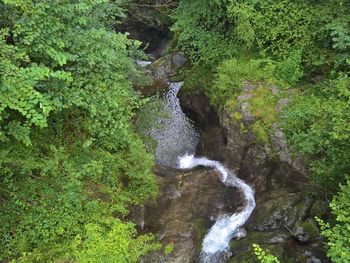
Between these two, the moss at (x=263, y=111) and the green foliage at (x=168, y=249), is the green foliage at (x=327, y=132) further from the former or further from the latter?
the green foliage at (x=168, y=249)

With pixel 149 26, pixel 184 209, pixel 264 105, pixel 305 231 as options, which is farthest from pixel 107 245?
pixel 149 26

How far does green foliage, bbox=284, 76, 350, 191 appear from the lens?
785cm

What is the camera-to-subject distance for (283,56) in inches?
496

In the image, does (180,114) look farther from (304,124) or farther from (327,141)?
(327,141)

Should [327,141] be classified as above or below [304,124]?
above

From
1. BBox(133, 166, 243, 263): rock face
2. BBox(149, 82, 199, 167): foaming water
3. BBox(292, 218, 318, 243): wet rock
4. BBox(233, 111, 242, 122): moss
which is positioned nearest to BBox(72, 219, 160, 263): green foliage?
BBox(133, 166, 243, 263): rock face

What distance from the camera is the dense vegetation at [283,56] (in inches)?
374

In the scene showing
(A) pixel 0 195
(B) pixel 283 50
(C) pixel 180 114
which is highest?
(B) pixel 283 50

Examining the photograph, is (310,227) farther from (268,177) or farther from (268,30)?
(268,30)

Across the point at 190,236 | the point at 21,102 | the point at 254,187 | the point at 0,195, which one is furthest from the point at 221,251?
the point at 21,102

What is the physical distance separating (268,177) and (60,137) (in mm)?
6007

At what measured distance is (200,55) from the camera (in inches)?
562

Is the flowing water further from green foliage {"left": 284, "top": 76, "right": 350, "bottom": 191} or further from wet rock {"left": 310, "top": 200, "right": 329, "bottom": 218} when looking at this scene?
green foliage {"left": 284, "top": 76, "right": 350, "bottom": 191}

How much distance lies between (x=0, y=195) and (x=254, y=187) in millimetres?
6958
